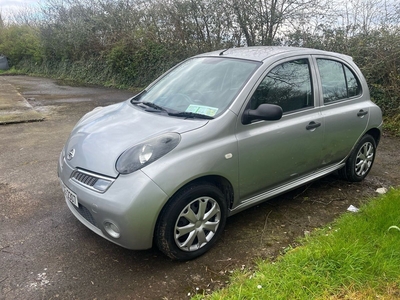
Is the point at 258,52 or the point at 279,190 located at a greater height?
the point at 258,52

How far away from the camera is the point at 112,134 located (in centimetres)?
305

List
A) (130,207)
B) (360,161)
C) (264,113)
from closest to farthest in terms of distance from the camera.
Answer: (130,207), (264,113), (360,161)

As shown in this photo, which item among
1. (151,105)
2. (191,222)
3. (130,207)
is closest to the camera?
(130,207)

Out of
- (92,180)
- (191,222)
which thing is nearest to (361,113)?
(191,222)

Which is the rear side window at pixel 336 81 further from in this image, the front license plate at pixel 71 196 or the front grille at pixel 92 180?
the front license plate at pixel 71 196

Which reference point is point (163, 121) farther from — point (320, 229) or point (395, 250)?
point (395, 250)

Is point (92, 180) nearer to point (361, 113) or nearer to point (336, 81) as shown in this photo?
point (336, 81)

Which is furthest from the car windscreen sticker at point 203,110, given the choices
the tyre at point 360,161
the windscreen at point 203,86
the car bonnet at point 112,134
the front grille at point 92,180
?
the tyre at point 360,161

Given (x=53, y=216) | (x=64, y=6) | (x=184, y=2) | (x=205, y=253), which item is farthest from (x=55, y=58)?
(x=205, y=253)

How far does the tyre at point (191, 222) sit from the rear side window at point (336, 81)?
1.88 m

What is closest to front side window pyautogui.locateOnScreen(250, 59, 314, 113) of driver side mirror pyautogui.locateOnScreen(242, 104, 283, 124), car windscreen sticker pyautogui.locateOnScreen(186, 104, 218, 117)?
driver side mirror pyautogui.locateOnScreen(242, 104, 283, 124)

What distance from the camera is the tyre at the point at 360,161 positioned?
14.4ft

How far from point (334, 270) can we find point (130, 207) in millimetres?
1627

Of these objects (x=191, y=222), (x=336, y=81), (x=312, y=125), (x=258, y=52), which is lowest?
(x=191, y=222)
